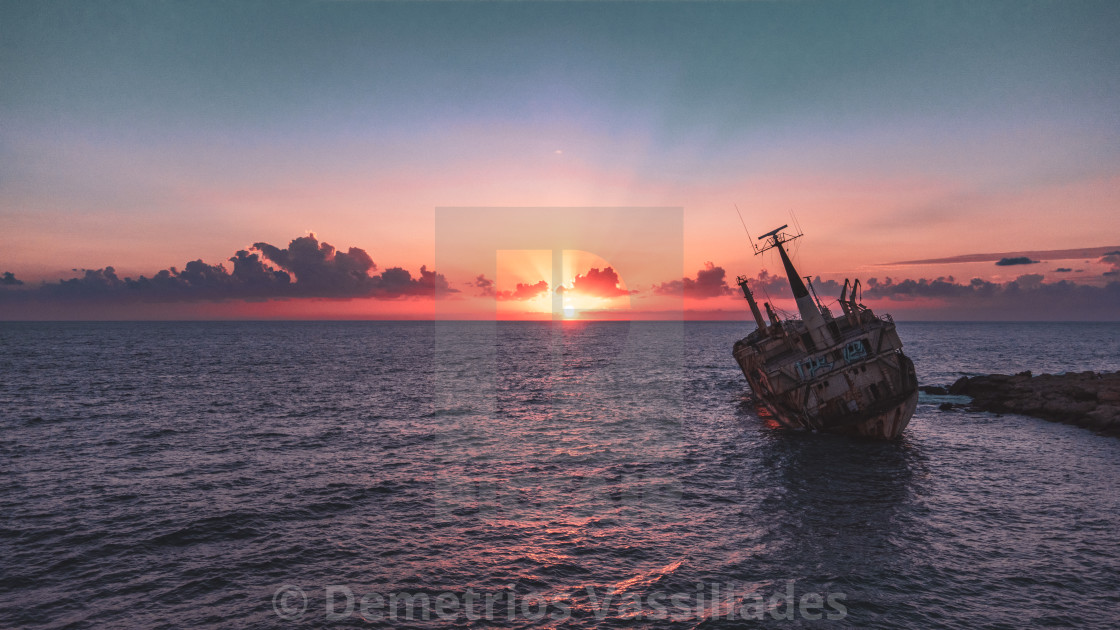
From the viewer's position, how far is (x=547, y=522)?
1086 inches

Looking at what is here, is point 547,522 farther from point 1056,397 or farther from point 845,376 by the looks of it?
point 1056,397

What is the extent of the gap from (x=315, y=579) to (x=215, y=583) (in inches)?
160

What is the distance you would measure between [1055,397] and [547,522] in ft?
191

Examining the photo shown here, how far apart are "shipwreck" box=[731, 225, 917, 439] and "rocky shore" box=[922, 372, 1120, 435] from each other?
1977cm

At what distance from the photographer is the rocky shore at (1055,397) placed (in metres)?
46.1

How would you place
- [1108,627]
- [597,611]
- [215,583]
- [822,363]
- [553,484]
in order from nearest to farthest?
[1108,627] < [597,611] < [215,583] < [553,484] < [822,363]

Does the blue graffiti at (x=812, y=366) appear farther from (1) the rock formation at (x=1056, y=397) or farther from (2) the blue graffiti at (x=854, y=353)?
(1) the rock formation at (x=1056, y=397)

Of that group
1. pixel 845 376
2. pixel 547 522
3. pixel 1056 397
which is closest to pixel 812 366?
pixel 845 376

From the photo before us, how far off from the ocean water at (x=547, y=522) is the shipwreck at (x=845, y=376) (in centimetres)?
236

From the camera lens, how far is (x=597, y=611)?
1936 centimetres

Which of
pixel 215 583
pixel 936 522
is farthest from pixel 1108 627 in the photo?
pixel 215 583

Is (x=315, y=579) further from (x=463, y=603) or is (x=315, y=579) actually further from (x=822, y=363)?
(x=822, y=363)

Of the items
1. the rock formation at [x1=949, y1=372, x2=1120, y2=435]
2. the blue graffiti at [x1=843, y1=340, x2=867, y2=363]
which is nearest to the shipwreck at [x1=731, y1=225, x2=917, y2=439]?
the blue graffiti at [x1=843, y1=340, x2=867, y2=363]

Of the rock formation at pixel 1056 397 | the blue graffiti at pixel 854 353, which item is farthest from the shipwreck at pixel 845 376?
the rock formation at pixel 1056 397
